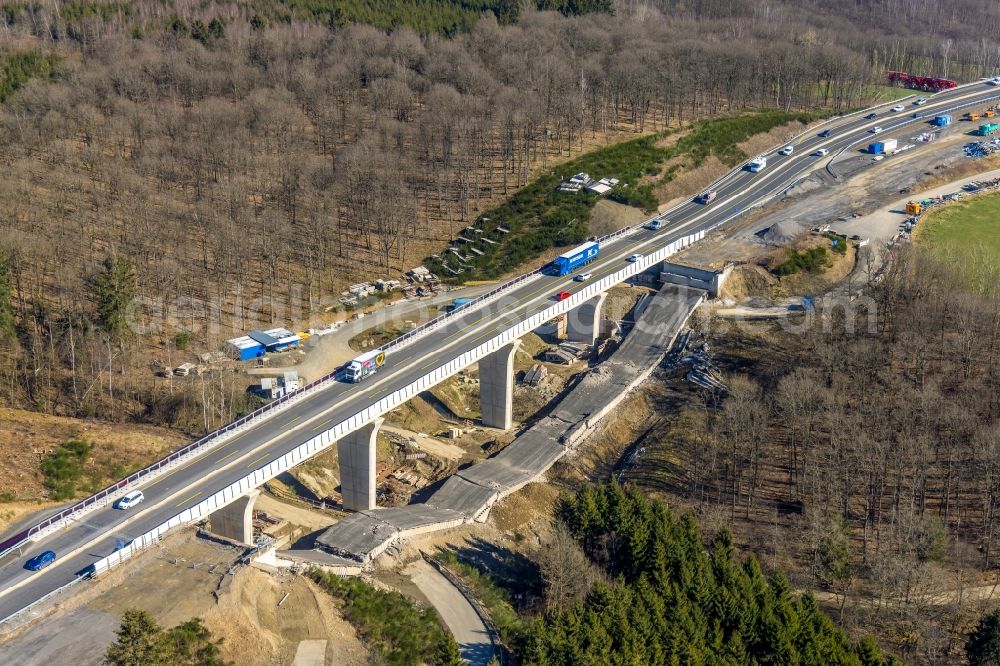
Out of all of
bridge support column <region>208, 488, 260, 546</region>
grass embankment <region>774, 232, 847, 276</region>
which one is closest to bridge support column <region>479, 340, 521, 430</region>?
bridge support column <region>208, 488, 260, 546</region>

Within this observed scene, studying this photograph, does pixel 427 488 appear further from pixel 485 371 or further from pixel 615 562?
pixel 615 562

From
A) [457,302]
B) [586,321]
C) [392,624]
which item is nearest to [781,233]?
[586,321]

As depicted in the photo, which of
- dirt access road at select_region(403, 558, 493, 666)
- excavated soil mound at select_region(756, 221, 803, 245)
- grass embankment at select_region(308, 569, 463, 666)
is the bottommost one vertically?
dirt access road at select_region(403, 558, 493, 666)

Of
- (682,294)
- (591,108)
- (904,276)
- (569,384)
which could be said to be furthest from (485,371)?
(591,108)

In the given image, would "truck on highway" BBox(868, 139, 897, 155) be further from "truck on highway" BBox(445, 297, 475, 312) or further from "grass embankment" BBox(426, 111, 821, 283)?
"truck on highway" BBox(445, 297, 475, 312)

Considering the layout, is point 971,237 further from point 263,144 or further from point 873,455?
point 263,144

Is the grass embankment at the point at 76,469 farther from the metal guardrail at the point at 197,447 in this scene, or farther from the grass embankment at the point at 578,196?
the grass embankment at the point at 578,196

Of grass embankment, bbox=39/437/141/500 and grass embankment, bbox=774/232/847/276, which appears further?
grass embankment, bbox=774/232/847/276
